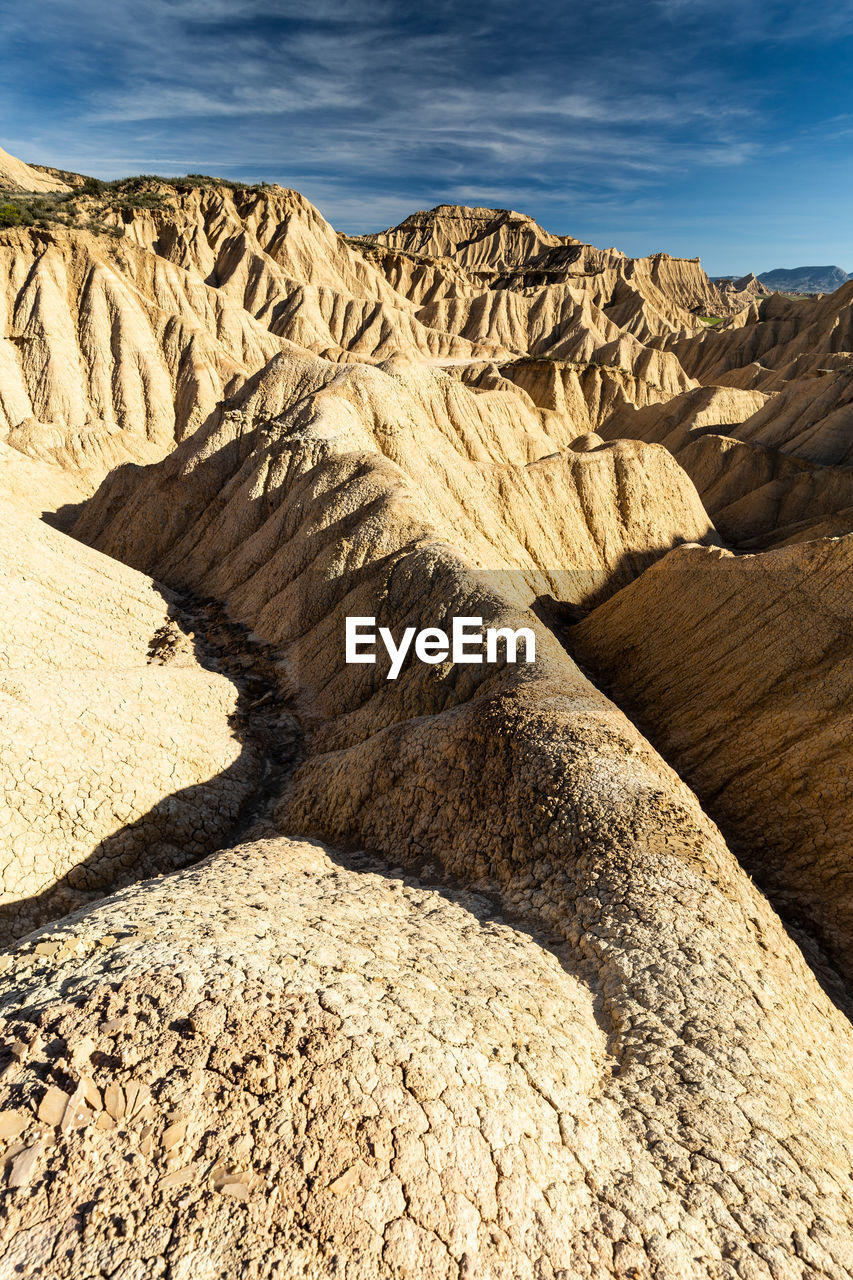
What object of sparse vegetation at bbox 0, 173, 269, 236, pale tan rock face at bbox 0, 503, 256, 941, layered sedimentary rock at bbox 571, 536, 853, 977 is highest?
sparse vegetation at bbox 0, 173, 269, 236

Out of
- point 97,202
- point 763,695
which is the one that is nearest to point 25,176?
point 97,202

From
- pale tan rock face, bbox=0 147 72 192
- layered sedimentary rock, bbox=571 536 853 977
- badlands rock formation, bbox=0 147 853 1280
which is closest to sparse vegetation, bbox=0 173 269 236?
pale tan rock face, bbox=0 147 72 192

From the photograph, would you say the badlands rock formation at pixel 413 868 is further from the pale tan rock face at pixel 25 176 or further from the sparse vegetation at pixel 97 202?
the pale tan rock face at pixel 25 176

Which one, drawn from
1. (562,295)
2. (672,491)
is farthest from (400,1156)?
(562,295)

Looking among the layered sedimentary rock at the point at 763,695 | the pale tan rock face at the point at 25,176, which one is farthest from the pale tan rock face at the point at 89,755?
the pale tan rock face at the point at 25,176

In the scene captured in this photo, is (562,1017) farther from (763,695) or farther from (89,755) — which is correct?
(763,695)

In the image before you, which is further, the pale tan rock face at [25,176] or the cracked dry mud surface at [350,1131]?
the pale tan rock face at [25,176]

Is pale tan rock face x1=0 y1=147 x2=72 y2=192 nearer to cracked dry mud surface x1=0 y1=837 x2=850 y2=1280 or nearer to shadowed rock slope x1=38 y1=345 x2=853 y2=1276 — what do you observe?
shadowed rock slope x1=38 y1=345 x2=853 y2=1276

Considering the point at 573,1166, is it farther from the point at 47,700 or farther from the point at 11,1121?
the point at 47,700
